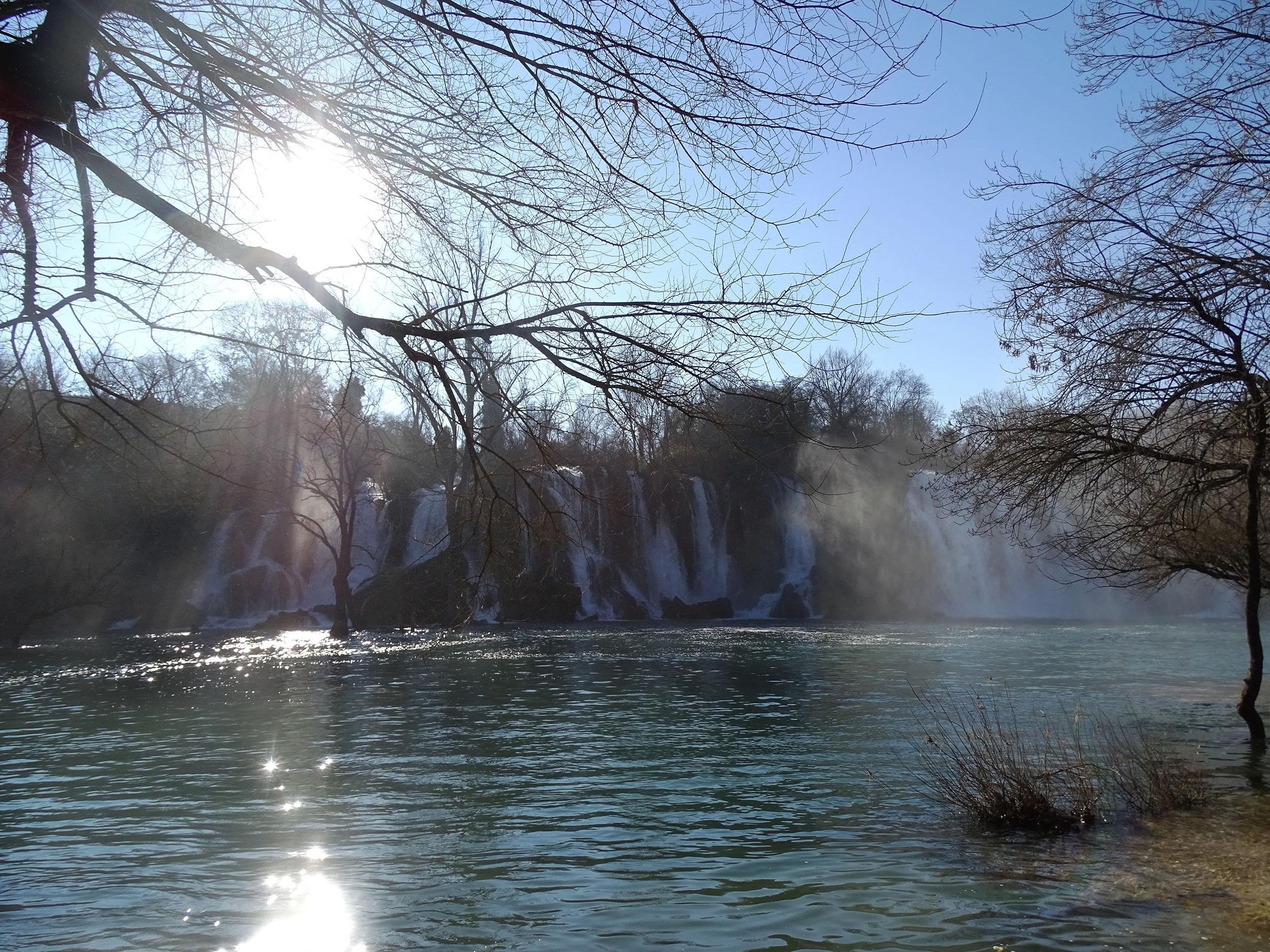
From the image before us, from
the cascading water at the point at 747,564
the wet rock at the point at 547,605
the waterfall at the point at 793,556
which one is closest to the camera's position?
the wet rock at the point at 547,605

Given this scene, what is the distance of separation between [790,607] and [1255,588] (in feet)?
93.8

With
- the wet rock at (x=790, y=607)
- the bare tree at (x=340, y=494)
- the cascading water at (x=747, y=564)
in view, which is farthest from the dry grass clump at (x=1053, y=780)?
the wet rock at (x=790, y=607)

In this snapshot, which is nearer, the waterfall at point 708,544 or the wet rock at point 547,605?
the wet rock at point 547,605

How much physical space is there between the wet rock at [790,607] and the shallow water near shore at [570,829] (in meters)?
20.3

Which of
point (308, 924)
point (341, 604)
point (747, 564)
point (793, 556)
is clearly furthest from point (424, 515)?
point (308, 924)

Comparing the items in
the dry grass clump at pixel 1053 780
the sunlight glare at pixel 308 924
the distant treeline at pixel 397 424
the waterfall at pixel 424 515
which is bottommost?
the sunlight glare at pixel 308 924

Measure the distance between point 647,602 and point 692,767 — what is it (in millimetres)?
26532

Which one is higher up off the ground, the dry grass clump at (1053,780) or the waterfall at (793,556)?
the waterfall at (793,556)

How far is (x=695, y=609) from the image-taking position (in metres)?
36.1

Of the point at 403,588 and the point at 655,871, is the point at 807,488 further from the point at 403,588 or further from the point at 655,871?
the point at 403,588

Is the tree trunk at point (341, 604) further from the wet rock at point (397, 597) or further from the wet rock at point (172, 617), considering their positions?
the wet rock at point (172, 617)

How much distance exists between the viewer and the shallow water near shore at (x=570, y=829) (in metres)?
5.75

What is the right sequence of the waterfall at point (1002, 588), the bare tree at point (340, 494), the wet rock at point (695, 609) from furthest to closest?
the waterfall at point (1002, 588)
the wet rock at point (695, 609)
the bare tree at point (340, 494)

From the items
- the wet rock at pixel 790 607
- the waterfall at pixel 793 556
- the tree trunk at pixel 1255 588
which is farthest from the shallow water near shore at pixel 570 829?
the waterfall at pixel 793 556
